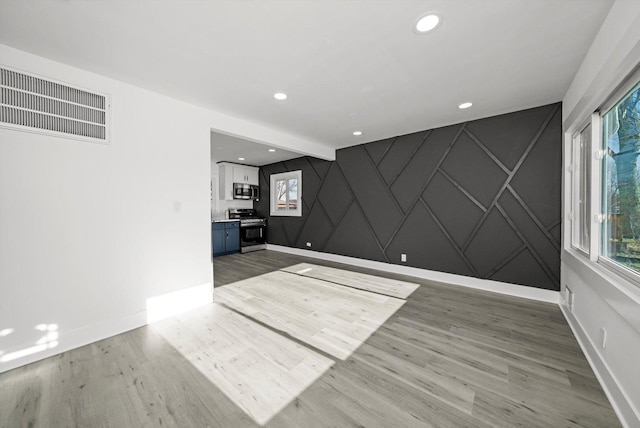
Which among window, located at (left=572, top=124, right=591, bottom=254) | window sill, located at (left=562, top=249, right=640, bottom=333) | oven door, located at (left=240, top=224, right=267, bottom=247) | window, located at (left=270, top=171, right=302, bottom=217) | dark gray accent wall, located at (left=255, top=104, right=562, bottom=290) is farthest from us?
oven door, located at (left=240, top=224, right=267, bottom=247)

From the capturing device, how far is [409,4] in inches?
58.8

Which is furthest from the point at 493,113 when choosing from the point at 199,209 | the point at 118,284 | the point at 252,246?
the point at 252,246

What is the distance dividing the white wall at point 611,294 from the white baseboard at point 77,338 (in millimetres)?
3782

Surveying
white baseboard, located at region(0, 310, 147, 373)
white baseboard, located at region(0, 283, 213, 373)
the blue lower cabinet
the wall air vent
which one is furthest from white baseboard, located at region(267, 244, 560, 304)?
the wall air vent

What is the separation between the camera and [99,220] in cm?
225

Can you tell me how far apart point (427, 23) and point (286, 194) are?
5347 mm

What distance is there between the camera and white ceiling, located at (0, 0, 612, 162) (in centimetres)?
153

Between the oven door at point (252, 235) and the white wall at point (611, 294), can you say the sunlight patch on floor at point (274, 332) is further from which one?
the oven door at point (252, 235)

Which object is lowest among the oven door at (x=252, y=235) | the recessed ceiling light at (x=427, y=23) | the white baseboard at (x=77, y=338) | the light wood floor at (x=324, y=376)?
the light wood floor at (x=324, y=376)

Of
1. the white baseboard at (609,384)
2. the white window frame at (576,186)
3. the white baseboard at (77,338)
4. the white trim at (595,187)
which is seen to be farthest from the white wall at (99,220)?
the white window frame at (576,186)

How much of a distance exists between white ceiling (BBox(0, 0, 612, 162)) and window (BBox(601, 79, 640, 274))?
2.11ft


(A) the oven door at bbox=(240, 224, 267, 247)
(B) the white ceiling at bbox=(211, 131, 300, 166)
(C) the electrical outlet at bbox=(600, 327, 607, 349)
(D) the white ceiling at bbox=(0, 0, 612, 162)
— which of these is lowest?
(C) the electrical outlet at bbox=(600, 327, 607, 349)

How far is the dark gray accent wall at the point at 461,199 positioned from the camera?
309cm

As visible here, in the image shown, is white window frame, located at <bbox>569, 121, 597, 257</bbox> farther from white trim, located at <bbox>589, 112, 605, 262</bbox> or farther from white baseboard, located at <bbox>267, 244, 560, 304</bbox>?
white baseboard, located at <bbox>267, 244, 560, 304</bbox>
